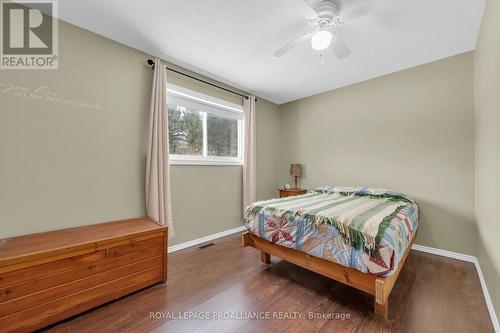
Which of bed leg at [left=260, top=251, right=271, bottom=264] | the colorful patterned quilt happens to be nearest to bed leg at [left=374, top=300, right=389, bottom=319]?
the colorful patterned quilt

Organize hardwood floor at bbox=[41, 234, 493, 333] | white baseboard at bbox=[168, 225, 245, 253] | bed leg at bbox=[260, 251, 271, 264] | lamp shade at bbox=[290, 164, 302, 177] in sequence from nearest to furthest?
1. hardwood floor at bbox=[41, 234, 493, 333]
2. bed leg at bbox=[260, 251, 271, 264]
3. white baseboard at bbox=[168, 225, 245, 253]
4. lamp shade at bbox=[290, 164, 302, 177]

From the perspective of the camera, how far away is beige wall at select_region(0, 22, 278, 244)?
71.3 inches

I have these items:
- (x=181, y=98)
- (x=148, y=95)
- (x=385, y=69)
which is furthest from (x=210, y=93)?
(x=385, y=69)

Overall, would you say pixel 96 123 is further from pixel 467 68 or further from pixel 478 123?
pixel 467 68

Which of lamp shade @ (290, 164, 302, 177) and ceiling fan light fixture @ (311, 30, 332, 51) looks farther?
lamp shade @ (290, 164, 302, 177)

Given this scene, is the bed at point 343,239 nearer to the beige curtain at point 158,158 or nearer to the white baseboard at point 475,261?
the white baseboard at point 475,261

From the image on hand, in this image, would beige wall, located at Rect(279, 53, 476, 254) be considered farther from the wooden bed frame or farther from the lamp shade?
the wooden bed frame

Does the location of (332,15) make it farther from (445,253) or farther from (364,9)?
(445,253)

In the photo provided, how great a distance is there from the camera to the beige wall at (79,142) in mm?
1811

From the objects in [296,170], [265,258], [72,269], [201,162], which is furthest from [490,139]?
[72,269]

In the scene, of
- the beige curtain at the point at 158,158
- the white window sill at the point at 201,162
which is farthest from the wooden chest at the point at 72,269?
the white window sill at the point at 201,162

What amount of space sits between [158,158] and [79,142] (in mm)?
770

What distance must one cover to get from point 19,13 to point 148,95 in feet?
3.91
